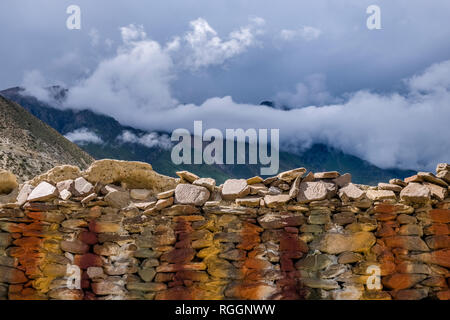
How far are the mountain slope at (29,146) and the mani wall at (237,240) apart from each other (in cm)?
2809

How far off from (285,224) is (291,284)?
0.98m

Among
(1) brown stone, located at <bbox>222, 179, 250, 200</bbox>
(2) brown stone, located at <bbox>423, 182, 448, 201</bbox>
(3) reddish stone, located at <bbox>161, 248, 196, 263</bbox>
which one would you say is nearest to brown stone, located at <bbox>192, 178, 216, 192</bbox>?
(1) brown stone, located at <bbox>222, 179, 250, 200</bbox>

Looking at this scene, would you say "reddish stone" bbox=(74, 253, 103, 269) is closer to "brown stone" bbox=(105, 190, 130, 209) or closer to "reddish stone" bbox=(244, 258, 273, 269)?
"brown stone" bbox=(105, 190, 130, 209)

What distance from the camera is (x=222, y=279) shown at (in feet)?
25.7

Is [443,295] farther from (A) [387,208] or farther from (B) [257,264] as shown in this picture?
(B) [257,264]

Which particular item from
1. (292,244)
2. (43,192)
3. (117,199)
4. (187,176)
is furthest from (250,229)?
(43,192)

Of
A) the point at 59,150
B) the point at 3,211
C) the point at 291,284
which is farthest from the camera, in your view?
the point at 59,150

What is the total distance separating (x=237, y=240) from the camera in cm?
797

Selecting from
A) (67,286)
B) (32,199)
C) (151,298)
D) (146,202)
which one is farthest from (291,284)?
(32,199)

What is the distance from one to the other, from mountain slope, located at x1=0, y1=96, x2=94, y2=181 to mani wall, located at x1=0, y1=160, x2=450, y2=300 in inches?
1106

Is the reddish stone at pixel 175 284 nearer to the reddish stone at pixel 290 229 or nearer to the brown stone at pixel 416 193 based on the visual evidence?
the reddish stone at pixel 290 229

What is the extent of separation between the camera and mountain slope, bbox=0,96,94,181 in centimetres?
3783

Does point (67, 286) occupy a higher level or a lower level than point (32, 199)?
lower

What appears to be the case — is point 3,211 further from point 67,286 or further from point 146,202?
point 146,202
